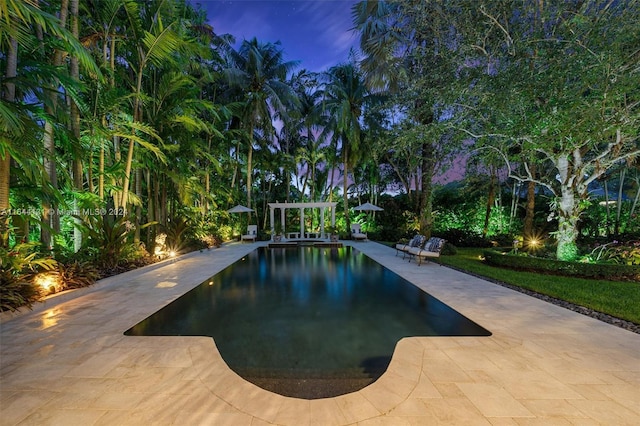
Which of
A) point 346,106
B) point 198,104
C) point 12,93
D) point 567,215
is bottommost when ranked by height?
point 567,215

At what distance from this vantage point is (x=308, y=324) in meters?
4.23

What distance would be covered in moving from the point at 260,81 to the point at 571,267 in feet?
63.1

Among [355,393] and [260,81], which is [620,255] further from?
[260,81]

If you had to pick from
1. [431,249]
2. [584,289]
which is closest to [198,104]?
[431,249]

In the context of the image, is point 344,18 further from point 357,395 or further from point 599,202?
point 599,202

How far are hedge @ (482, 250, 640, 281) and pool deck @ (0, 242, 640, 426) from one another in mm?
3994

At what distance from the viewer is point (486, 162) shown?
930 cm

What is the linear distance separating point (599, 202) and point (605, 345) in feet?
58.1

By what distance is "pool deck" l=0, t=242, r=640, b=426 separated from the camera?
217 centimetres

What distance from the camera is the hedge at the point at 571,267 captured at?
6727 mm

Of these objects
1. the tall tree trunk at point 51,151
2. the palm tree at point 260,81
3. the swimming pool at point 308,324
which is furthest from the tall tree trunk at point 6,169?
the palm tree at point 260,81

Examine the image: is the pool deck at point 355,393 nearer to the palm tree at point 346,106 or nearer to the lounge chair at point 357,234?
the lounge chair at point 357,234

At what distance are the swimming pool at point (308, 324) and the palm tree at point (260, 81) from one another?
14262mm

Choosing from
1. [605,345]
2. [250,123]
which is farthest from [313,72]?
[605,345]
